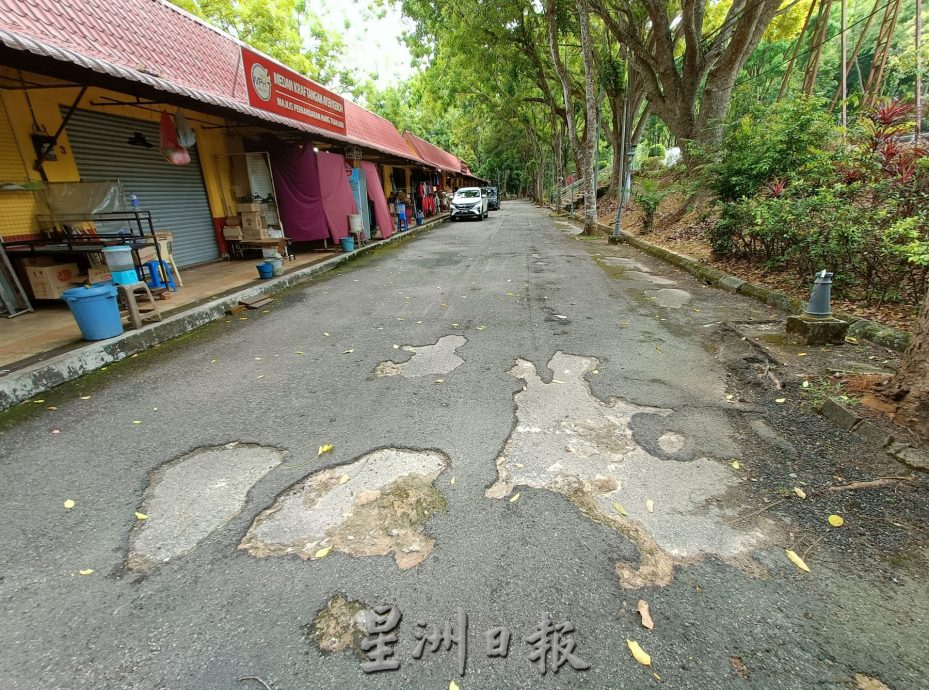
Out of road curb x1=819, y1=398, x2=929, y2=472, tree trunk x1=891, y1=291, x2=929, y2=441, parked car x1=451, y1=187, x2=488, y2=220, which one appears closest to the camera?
road curb x1=819, y1=398, x2=929, y2=472

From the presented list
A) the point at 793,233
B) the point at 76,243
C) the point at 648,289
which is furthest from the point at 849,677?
the point at 76,243

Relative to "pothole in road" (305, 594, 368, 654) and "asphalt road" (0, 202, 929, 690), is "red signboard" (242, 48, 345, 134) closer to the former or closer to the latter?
"asphalt road" (0, 202, 929, 690)

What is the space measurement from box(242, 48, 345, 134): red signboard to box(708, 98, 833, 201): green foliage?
8059 millimetres

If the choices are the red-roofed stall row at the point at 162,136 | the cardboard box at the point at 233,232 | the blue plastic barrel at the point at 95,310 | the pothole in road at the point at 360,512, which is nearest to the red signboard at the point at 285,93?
the red-roofed stall row at the point at 162,136

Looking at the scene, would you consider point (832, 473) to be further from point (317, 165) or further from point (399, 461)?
point (317, 165)

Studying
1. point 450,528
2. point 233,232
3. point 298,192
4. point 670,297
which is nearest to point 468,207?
point 298,192

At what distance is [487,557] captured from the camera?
207 centimetres

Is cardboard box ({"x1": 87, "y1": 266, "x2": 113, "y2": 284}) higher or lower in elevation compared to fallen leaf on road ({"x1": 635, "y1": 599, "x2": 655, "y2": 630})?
higher

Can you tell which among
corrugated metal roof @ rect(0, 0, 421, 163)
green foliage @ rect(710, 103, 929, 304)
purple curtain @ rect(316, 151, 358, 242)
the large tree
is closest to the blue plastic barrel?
corrugated metal roof @ rect(0, 0, 421, 163)

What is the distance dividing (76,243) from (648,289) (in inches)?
339

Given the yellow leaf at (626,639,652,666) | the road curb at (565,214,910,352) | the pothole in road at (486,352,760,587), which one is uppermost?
the road curb at (565,214,910,352)

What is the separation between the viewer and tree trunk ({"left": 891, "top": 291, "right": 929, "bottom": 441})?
275 centimetres

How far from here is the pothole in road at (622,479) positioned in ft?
6.97

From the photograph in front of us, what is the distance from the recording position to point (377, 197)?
1410cm
